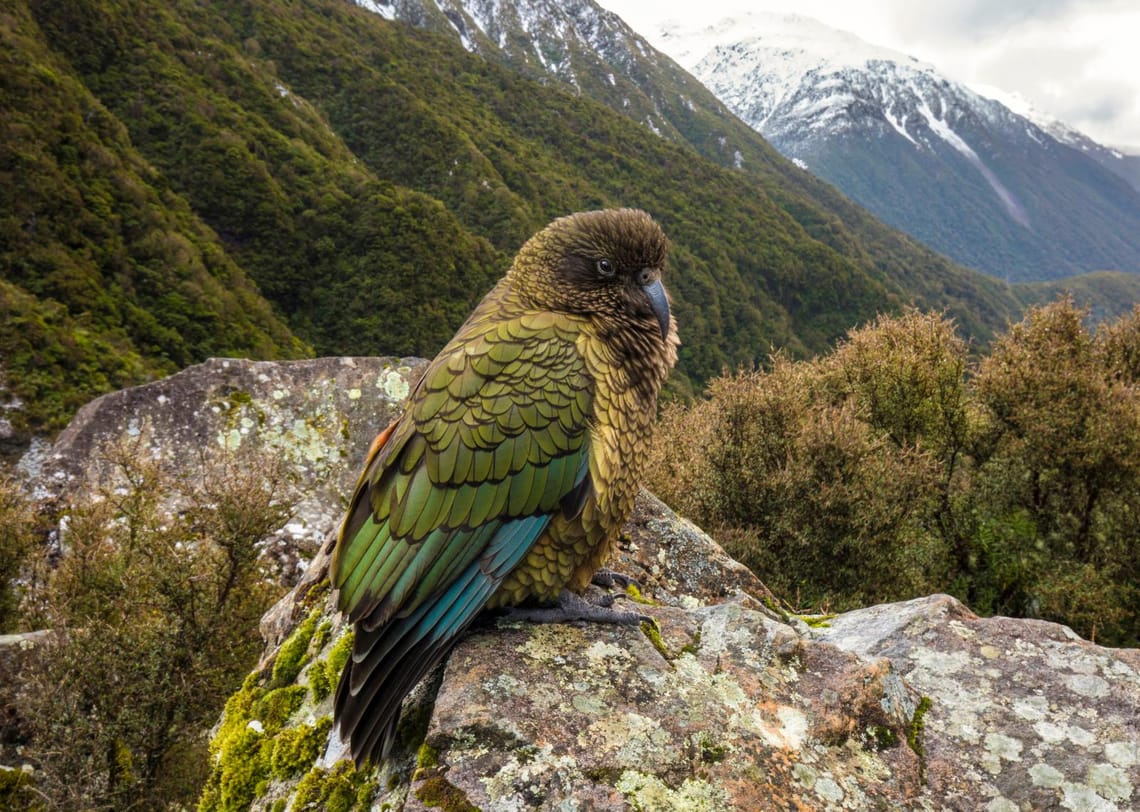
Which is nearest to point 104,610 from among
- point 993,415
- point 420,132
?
point 993,415

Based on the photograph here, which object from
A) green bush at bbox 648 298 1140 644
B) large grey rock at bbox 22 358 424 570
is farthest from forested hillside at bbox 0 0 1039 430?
large grey rock at bbox 22 358 424 570

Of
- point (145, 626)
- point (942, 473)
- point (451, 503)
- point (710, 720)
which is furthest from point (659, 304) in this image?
point (942, 473)

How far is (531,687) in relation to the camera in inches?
118

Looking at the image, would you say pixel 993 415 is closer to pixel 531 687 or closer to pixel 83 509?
pixel 531 687

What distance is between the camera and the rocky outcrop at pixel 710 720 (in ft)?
8.75

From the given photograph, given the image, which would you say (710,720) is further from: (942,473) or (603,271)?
(942,473)

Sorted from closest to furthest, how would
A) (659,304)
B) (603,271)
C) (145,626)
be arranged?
(603,271)
(659,304)
(145,626)

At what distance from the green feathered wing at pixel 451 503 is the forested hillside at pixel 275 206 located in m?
28.8

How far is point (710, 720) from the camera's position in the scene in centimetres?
305

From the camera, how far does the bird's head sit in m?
3.88

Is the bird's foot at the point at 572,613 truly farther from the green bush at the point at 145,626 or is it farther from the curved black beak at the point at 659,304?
the green bush at the point at 145,626

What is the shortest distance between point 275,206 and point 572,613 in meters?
69.4

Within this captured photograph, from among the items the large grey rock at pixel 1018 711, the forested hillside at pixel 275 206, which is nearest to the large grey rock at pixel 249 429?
the large grey rock at pixel 1018 711

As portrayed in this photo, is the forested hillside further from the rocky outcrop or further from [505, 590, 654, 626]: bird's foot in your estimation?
Result: [505, 590, 654, 626]: bird's foot
